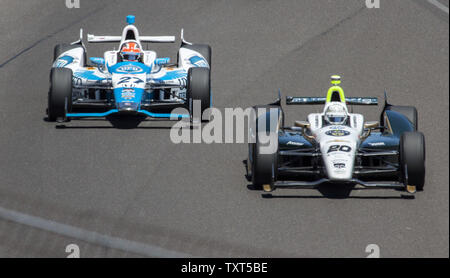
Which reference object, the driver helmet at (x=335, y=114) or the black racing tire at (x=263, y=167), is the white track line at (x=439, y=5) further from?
the black racing tire at (x=263, y=167)

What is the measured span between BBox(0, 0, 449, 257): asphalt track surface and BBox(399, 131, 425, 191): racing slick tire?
0.93 ft

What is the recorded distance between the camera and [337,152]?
15977mm

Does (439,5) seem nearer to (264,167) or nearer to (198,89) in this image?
(198,89)

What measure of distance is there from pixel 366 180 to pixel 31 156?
554cm

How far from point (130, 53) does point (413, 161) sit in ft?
22.6

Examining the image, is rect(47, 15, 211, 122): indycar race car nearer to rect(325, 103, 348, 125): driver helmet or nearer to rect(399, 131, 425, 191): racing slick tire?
rect(325, 103, 348, 125): driver helmet

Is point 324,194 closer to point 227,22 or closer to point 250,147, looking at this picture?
point 250,147

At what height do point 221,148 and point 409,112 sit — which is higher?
point 409,112

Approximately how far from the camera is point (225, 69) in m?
22.9

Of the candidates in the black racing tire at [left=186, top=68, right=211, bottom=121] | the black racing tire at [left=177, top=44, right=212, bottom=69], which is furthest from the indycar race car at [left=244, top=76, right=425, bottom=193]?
the black racing tire at [left=177, top=44, right=212, bottom=69]

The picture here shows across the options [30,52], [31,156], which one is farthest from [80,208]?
[30,52]

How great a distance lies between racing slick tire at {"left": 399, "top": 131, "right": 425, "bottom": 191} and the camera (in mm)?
15719

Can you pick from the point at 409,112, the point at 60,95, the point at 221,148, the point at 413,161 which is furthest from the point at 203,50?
the point at 413,161

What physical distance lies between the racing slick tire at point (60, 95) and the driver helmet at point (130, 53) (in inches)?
57.9
